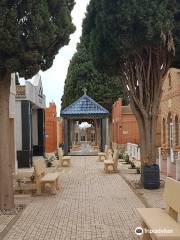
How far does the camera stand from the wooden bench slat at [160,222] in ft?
20.5

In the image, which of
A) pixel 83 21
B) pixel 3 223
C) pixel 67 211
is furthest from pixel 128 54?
pixel 3 223

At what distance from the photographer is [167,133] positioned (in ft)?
97.0

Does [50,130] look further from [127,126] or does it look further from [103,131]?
[127,126]

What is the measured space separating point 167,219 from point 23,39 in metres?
5.70

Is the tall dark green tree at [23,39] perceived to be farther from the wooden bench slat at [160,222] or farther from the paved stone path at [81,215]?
the wooden bench slat at [160,222]

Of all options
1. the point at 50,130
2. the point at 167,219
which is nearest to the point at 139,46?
the point at 167,219

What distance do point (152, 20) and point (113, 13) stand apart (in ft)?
3.85

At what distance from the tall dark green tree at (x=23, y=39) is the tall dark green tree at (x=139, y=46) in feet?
9.05

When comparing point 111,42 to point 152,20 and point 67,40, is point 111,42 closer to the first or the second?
point 152,20

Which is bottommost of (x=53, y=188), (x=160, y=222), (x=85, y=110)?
(x=53, y=188)

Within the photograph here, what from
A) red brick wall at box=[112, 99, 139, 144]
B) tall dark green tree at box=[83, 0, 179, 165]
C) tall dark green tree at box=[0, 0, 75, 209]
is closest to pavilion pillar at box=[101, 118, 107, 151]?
red brick wall at box=[112, 99, 139, 144]

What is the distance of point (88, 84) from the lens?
5094 cm

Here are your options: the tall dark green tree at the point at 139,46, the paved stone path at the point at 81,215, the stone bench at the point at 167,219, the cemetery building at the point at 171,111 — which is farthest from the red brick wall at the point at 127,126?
the stone bench at the point at 167,219

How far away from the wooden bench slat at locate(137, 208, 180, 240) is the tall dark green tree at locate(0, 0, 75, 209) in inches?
180
